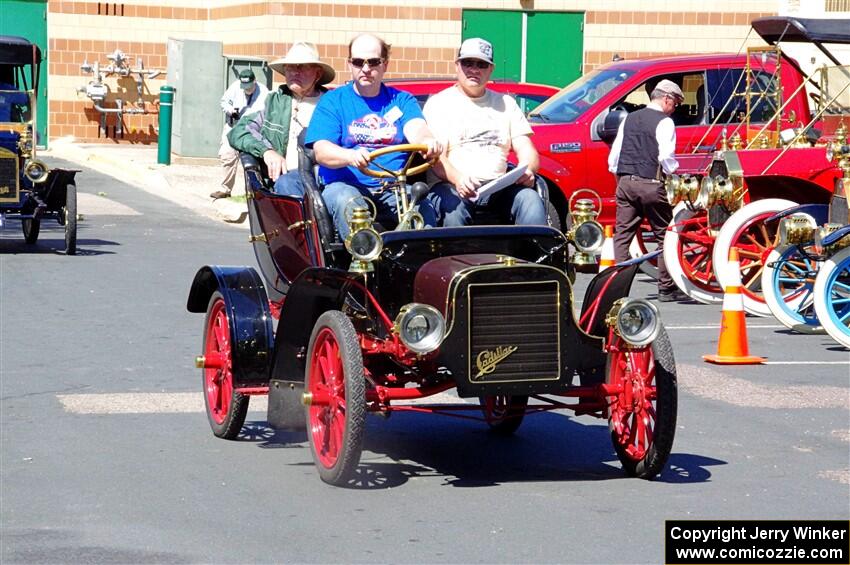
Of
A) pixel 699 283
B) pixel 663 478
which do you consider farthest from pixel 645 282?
pixel 663 478

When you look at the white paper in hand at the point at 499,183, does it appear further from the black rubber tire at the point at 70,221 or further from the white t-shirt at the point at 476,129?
the black rubber tire at the point at 70,221

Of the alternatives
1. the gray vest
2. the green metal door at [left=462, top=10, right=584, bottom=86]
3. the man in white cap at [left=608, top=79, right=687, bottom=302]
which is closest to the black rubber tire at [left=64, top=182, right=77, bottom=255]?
the man in white cap at [left=608, top=79, right=687, bottom=302]

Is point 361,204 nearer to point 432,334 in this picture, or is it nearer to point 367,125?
point 367,125

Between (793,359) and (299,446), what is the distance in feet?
14.5

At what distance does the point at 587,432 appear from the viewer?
8.05m

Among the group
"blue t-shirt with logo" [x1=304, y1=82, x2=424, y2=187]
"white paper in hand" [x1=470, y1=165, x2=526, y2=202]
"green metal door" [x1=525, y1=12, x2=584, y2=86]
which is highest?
"green metal door" [x1=525, y1=12, x2=584, y2=86]

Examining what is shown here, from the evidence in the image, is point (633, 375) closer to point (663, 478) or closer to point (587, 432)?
point (663, 478)

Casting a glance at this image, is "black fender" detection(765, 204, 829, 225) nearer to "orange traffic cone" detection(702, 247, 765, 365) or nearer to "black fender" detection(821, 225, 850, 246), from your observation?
"black fender" detection(821, 225, 850, 246)

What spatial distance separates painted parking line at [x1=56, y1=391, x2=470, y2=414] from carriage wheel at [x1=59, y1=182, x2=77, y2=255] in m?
7.00

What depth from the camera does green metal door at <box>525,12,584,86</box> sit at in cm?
2828

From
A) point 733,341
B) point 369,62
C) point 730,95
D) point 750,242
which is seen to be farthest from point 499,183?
point 730,95

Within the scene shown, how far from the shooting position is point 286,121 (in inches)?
336

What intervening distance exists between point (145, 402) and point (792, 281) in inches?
215

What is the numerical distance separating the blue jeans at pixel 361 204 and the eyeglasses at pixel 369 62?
0.61 m
